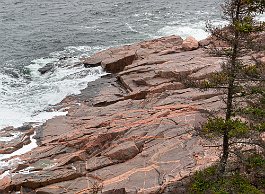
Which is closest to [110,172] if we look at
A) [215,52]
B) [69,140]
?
[69,140]

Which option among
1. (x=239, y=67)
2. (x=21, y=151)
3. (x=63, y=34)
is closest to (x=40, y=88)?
(x=21, y=151)

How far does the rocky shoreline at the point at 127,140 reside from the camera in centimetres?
2275

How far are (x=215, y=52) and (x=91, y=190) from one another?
975 cm

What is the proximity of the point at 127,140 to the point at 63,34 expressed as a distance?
1419 inches

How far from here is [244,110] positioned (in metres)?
18.6

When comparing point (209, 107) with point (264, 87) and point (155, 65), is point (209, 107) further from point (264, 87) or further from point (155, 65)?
point (155, 65)

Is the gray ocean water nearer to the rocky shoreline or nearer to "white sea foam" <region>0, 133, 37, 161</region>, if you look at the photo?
the rocky shoreline

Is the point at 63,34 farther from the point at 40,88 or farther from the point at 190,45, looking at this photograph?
the point at 190,45

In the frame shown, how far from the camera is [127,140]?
26328 millimetres

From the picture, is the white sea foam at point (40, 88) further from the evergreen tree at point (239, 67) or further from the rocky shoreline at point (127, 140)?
the evergreen tree at point (239, 67)

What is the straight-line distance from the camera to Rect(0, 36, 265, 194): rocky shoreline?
22750 millimetres

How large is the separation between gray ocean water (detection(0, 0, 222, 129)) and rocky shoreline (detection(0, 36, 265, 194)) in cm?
432

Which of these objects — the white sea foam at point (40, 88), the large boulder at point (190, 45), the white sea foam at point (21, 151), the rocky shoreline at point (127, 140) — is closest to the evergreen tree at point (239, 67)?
the rocky shoreline at point (127, 140)

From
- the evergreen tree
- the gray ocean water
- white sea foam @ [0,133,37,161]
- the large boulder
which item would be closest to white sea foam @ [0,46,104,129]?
the gray ocean water
